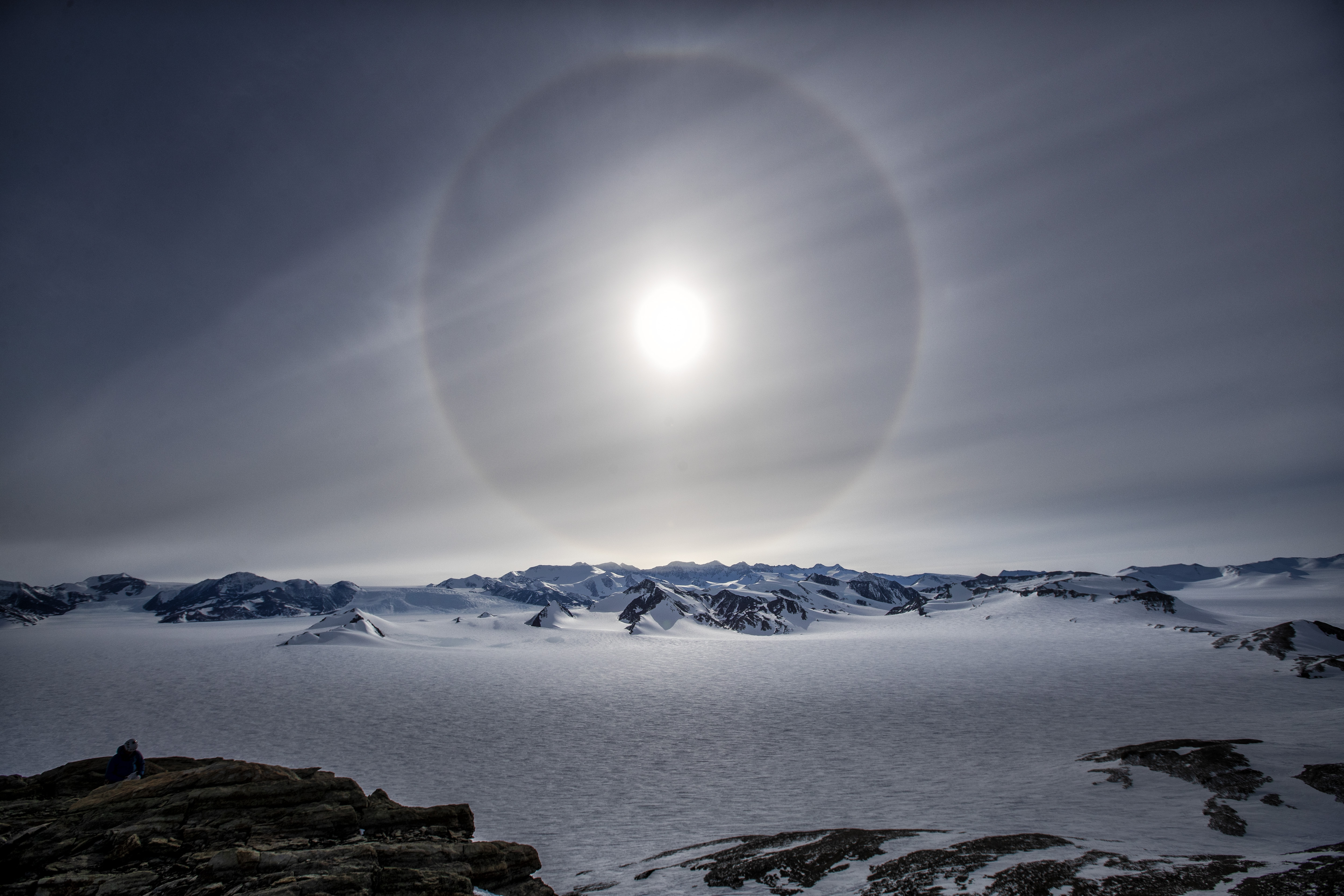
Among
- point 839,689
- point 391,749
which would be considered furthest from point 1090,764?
point 391,749

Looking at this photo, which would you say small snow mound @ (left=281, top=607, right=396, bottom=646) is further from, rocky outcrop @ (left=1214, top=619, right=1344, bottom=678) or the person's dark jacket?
rocky outcrop @ (left=1214, top=619, right=1344, bottom=678)

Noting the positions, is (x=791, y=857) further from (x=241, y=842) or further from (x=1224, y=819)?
(x=1224, y=819)

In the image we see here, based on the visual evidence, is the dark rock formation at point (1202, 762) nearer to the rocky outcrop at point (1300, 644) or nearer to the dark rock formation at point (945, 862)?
the dark rock formation at point (945, 862)

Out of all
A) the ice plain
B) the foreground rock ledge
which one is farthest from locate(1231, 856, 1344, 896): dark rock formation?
the foreground rock ledge

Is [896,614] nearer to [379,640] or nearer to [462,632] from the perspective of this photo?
[462,632]

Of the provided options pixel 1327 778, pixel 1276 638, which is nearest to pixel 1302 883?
pixel 1327 778

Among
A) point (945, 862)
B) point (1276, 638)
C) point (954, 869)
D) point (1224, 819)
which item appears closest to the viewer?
point (954, 869)
